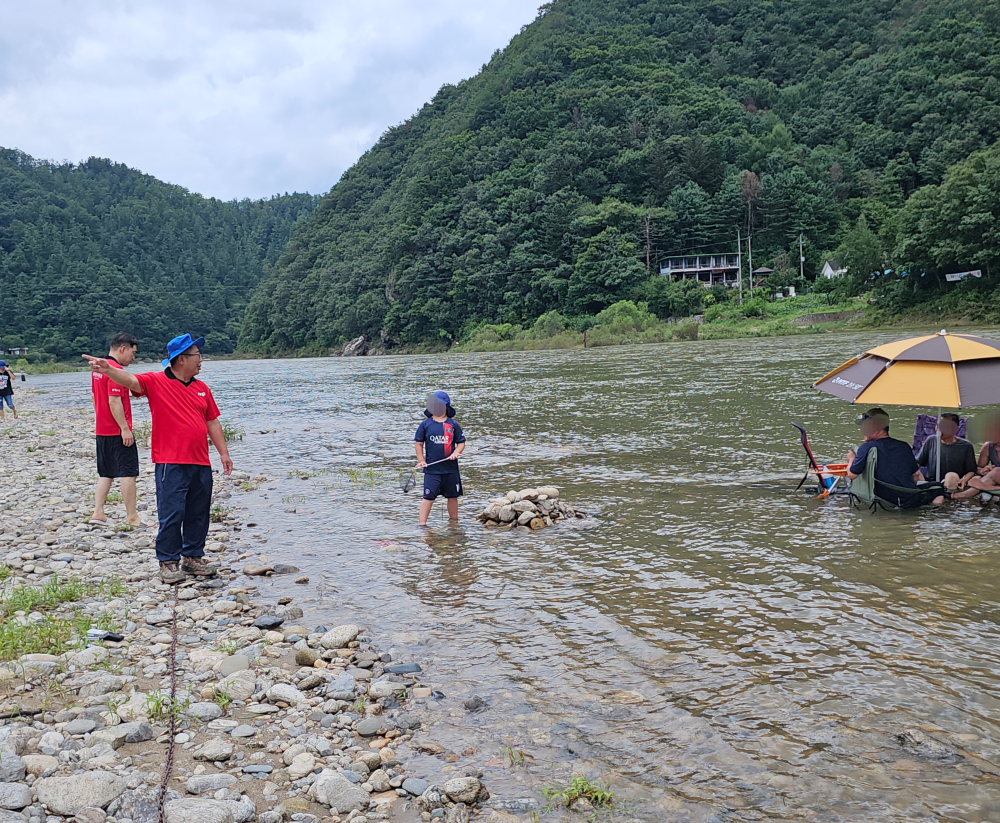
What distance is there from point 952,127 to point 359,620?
14254cm

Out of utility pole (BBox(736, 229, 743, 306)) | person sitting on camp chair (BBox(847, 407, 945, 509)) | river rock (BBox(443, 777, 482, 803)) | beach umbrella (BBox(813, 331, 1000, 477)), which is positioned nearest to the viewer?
river rock (BBox(443, 777, 482, 803))

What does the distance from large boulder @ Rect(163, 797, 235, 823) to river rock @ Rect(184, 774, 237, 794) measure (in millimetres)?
206

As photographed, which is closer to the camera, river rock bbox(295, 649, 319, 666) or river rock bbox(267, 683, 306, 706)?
river rock bbox(267, 683, 306, 706)

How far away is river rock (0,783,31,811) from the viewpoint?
3.32 m

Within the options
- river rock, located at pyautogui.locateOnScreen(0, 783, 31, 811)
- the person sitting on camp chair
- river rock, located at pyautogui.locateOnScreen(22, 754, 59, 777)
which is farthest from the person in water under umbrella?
river rock, located at pyautogui.locateOnScreen(0, 783, 31, 811)

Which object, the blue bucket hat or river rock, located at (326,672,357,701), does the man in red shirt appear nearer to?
the blue bucket hat

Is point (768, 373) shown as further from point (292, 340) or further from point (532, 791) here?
point (292, 340)

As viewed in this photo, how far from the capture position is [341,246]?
168m

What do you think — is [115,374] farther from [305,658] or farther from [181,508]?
[305,658]

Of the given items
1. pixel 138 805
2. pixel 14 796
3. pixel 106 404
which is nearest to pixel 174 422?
pixel 106 404

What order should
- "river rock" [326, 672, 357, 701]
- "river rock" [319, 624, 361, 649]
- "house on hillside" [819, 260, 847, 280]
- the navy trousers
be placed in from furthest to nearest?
1. "house on hillside" [819, 260, 847, 280]
2. the navy trousers
3. "river rock" [319, 624, 361, 649]
4. "river rock" [326, 672, 357, 701]

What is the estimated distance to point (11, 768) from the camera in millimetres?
3602

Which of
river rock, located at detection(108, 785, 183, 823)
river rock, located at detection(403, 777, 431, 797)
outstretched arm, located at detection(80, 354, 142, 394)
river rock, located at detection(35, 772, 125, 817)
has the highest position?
outstretched arm, located at detection(80, 354, 142, 394)

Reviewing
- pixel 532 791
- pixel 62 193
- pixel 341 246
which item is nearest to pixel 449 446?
pixel 532 791
